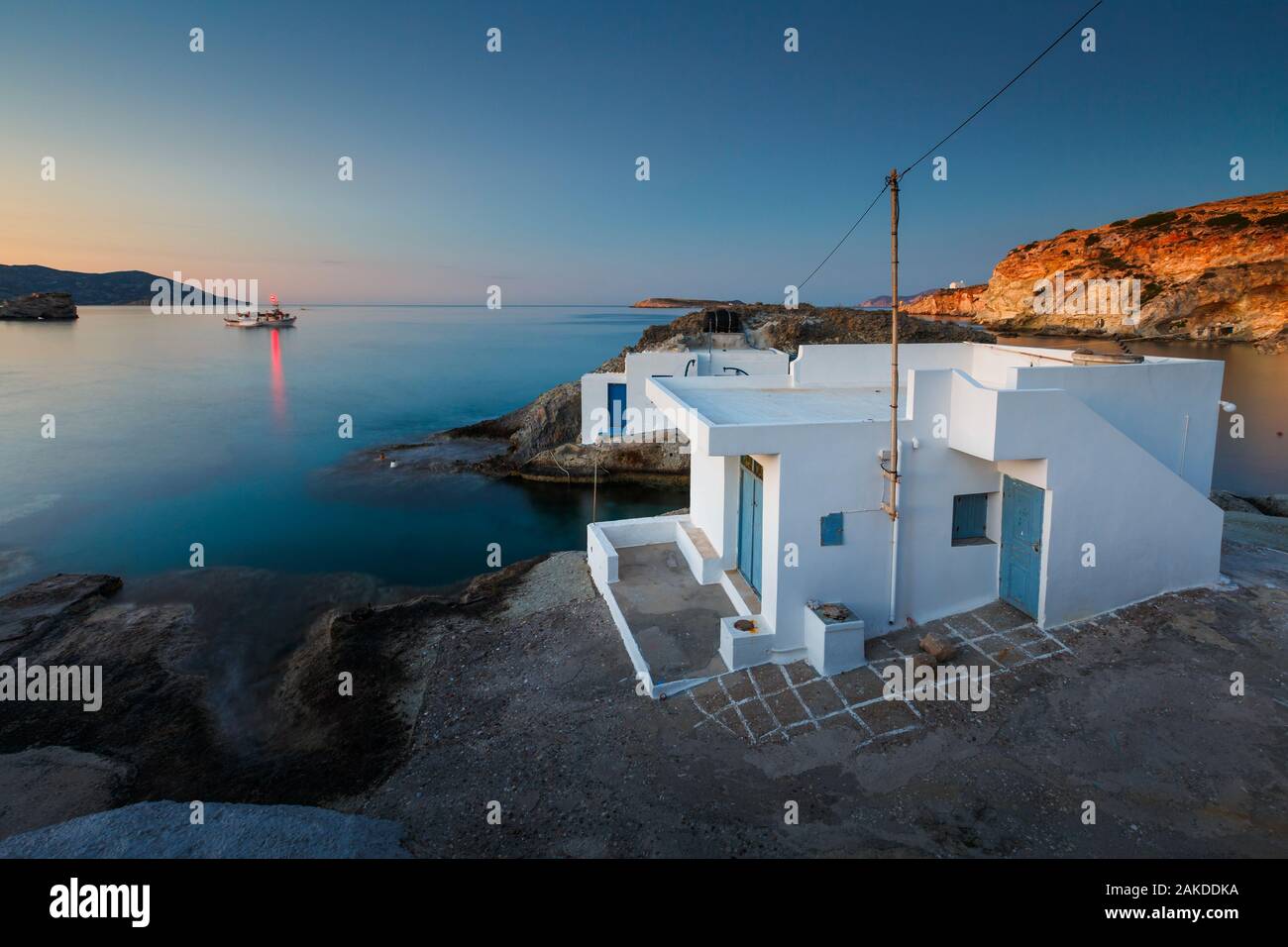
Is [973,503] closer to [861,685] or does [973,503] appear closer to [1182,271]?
[861,685]

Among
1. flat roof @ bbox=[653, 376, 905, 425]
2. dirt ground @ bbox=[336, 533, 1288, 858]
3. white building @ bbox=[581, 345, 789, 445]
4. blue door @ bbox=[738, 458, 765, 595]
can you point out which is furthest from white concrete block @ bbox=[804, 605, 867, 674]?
white building @ bbox=[581, 345, 789, 445]

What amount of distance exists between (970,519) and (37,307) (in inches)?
5871

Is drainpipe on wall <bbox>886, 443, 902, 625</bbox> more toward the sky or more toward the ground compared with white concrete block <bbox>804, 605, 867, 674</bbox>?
more toward the sky

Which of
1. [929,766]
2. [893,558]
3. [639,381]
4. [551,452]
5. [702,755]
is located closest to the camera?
[929,766]

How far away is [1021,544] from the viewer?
1010cm

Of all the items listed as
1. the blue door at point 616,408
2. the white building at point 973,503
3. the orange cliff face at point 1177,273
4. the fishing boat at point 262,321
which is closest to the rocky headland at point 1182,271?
the orange cliff face at point 1177,273

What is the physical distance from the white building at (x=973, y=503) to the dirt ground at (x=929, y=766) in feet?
2.99

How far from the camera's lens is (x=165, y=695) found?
12156mm

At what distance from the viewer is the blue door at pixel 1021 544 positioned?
9820 mm

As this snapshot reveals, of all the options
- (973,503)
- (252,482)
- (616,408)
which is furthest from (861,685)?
(252,482)

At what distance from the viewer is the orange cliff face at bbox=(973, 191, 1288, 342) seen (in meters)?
65.0

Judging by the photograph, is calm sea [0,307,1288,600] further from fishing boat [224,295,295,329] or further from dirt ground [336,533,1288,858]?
fishing boat [224,295,295,329]

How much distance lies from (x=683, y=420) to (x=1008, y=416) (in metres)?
4.25

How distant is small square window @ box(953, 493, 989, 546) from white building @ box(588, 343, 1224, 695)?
0.02 metres
